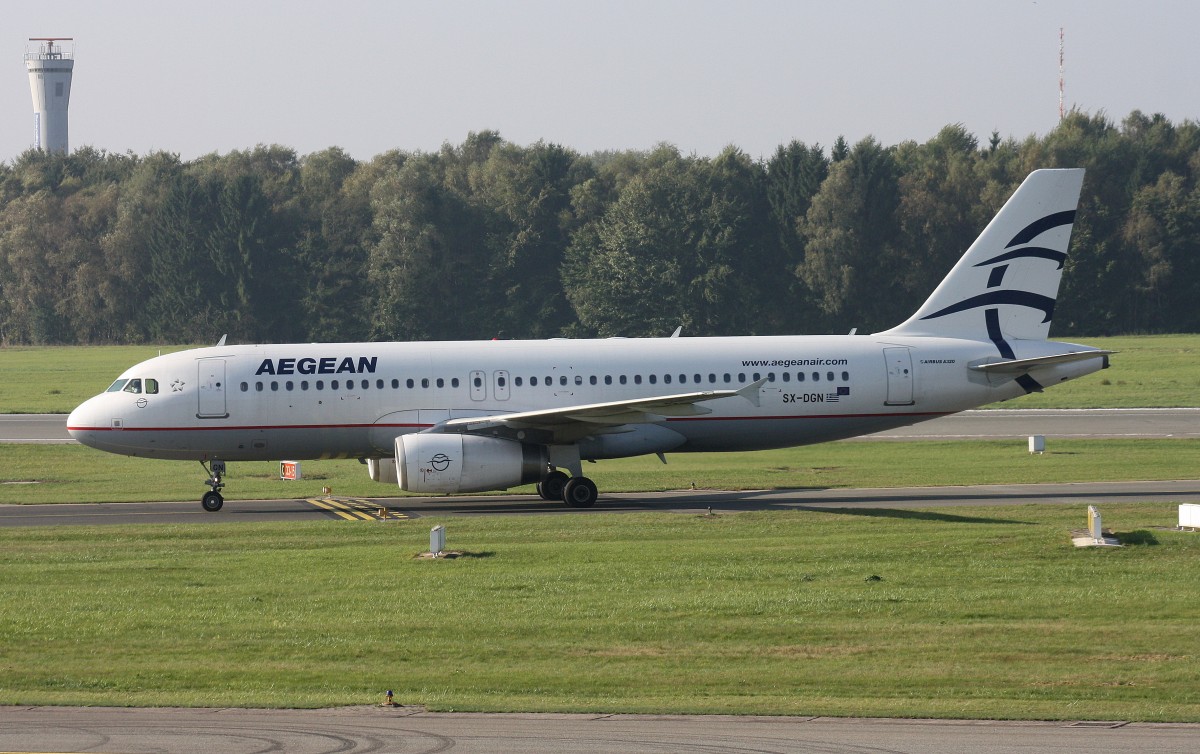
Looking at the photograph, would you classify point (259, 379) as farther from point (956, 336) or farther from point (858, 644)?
point (858, 644)

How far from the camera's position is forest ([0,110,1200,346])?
10994cm

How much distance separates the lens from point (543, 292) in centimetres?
11638

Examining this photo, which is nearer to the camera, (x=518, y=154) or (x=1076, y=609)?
(x=1076, y=609)

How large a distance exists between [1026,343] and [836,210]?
76223mm

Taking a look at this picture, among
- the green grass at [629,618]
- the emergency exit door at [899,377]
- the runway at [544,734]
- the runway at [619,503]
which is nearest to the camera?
the runway at [544,734]

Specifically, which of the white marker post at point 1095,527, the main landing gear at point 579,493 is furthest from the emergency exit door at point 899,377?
the white marker post at point 1095,527

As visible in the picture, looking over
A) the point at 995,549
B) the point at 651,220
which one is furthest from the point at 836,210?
the point at 995,549

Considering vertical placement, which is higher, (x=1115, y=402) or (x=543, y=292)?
(x=543, y=292)

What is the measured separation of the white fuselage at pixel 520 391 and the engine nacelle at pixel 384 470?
2.18ft

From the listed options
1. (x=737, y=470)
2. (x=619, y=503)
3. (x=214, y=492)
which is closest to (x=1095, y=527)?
(x=619, y=503)

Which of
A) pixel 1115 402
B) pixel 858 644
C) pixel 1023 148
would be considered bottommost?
pixel 858 644

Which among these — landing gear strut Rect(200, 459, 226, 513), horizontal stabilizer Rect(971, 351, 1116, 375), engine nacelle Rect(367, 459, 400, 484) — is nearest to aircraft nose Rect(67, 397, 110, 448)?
landing gear strut Rect(200, 459, 226, 513)

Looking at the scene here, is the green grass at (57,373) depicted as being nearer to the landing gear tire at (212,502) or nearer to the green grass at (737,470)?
the green grass at (737,470)

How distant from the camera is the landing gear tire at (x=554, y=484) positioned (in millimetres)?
35750
